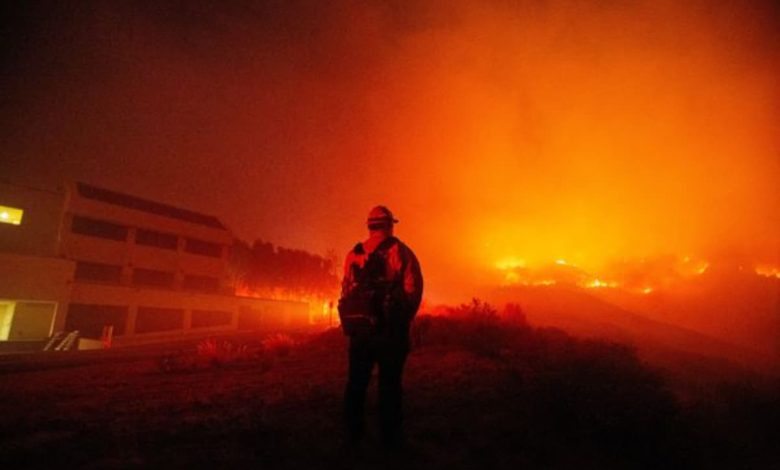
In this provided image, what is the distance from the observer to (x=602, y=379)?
8391mm

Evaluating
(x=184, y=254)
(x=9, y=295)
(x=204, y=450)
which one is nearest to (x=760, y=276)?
(x=184, y=254)

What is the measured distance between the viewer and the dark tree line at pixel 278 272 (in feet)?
191

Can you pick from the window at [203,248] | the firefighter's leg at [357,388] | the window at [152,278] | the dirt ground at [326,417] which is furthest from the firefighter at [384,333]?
the window at [203,248]

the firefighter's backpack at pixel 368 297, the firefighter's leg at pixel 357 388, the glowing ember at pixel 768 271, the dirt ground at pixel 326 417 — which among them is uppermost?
the glowing ember at pixel 768 271

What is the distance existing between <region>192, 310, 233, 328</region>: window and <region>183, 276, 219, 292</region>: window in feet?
9.80

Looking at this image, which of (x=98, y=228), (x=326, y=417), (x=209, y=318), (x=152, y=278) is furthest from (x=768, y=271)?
(x=98, y=228)

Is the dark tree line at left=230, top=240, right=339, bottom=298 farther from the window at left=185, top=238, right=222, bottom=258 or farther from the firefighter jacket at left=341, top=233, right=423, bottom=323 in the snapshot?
the firefighter jacket at left=341, top=233, right=423, bottom=323

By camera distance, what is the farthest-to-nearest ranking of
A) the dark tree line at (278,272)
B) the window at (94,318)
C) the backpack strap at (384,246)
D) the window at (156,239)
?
the dark tree line at (278,272), the window at (156,239), the window at (94,318), the backpack strap at (384,246)

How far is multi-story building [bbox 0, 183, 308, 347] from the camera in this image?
3008 cm

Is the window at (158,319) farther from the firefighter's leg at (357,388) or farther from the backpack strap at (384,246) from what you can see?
the backpack strap at (384,246)

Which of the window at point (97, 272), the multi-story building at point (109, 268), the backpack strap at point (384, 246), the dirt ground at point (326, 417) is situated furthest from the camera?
the window at point (97, 272)

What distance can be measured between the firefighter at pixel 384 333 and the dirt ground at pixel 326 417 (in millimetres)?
364

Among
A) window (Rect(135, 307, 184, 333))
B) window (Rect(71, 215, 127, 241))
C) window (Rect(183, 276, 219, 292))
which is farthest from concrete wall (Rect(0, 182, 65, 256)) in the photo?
window (Rect(183, 276, 219, 292))

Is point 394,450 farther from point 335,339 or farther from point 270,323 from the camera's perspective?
point 270,323
